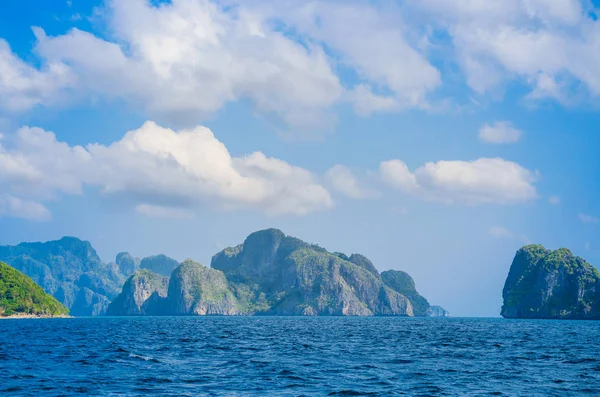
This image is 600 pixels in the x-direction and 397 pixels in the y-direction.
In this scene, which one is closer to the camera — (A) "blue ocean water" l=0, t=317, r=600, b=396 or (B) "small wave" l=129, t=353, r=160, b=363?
(A) "blue ocean water" l=0, t=317, r=600, b=396

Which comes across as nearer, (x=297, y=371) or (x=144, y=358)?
(x=297, y=371)

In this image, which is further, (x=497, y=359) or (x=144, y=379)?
(x=497, y=359)

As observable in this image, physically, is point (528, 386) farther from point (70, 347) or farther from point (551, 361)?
point (70, 347)

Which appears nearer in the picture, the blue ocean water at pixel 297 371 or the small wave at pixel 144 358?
the blue ocean water at pixel 297 371

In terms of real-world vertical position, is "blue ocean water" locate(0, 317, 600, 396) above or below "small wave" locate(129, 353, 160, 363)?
above

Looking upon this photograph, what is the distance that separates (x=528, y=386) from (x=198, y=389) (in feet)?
90.7

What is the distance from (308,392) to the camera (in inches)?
1692

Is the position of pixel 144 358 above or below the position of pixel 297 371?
below

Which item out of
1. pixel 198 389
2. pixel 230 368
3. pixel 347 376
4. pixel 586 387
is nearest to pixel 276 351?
pixel 230 368

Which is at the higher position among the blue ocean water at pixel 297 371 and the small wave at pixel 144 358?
the blue ocean water at pixel 297 371

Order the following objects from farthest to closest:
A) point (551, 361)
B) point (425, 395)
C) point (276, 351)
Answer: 1. point (276, 351)
2. point (551, 361)
3. point (425, 395)

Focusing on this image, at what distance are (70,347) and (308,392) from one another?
2169 inches

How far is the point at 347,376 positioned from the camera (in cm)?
5144

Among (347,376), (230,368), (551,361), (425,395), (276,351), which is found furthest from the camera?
(276,351)
